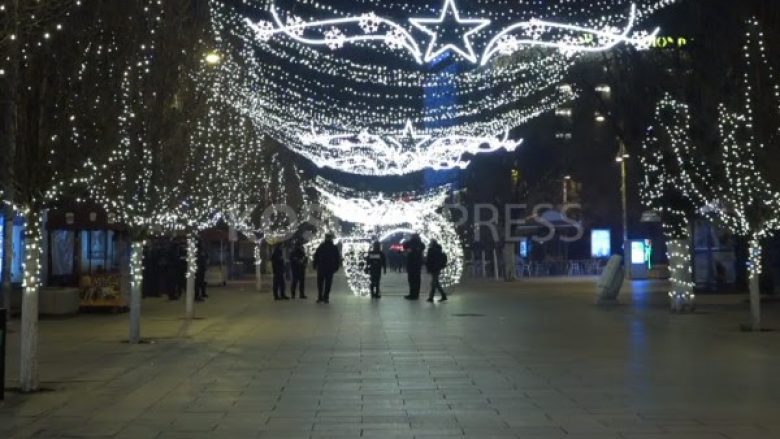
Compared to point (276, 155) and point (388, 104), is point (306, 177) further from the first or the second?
point (388, 104)

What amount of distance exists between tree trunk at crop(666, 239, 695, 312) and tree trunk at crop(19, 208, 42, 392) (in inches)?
600

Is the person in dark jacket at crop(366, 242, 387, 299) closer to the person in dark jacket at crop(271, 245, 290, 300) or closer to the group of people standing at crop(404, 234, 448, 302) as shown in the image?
the group of people standing at crop(404, 234, 448, 302)

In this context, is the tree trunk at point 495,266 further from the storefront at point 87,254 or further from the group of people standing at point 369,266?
the storefront at point 87,254

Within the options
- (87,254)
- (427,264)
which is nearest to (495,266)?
(427,264)

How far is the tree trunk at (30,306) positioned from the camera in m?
12.3

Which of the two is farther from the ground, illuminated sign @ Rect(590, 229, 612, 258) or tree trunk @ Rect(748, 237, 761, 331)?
illuminated sign @ Rect(590, 229, 612, 258)

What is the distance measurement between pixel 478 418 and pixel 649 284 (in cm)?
3183

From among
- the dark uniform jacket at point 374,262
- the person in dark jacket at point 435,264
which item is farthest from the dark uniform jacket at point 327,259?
the person in dark jacket at point 435,264

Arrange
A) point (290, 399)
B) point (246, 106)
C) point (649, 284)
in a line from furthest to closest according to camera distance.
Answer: point (649, 284), point (246, 106), point (290, 399)

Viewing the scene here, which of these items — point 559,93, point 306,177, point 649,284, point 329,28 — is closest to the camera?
point 329,28

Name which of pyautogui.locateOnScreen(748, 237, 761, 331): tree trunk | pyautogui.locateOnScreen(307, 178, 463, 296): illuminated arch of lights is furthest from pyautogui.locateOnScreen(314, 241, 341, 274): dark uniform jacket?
pyautogui.locateOnScreen(748, 237, 761, 331): tree trunk

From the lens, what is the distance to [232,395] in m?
12.2

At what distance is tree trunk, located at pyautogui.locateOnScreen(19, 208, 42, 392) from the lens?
1235 cm

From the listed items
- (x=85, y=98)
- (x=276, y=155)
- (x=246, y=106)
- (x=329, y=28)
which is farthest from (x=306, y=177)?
(x=85, y=98)
